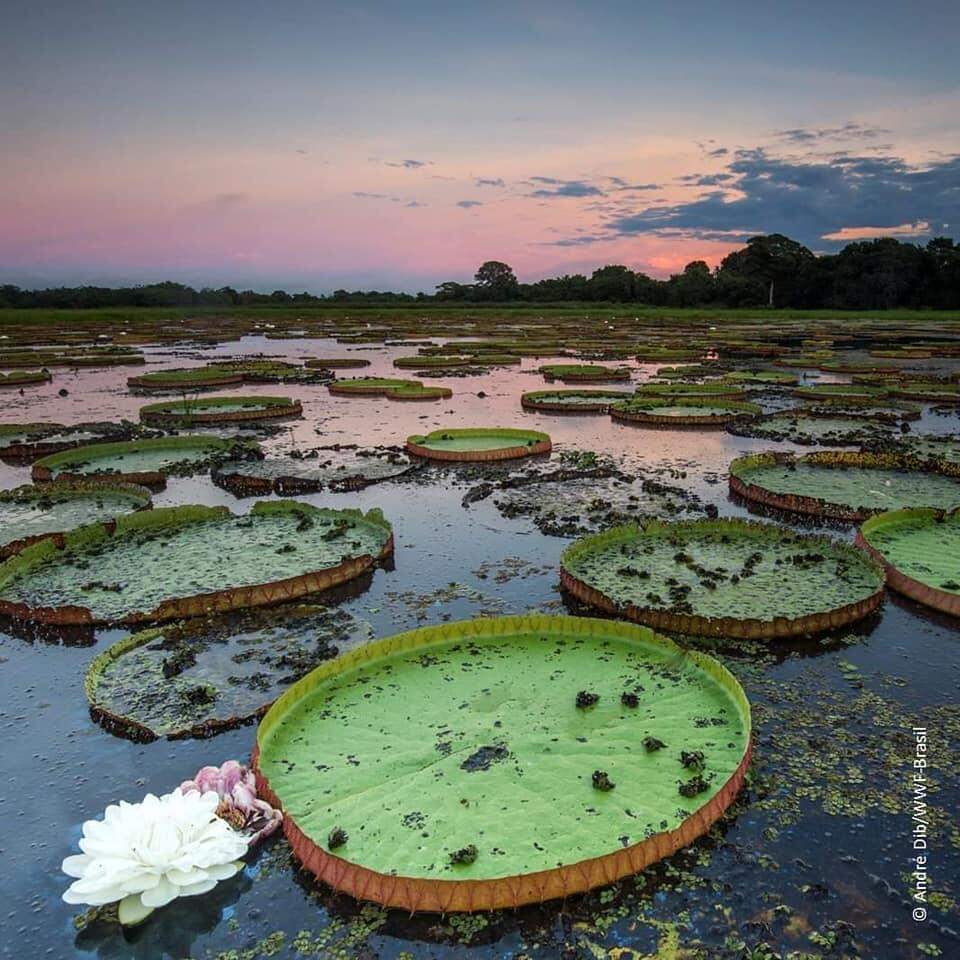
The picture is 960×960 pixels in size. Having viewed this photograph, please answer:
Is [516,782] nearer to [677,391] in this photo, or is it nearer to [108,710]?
[108,710]

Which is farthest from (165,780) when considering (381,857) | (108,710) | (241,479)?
(241,479)

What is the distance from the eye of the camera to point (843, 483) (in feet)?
27.3

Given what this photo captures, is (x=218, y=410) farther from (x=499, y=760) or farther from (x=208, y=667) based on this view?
(x=499, y=760)

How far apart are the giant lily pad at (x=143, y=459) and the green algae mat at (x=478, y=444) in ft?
7.97

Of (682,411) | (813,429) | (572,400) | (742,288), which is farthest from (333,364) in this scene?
(742,288)

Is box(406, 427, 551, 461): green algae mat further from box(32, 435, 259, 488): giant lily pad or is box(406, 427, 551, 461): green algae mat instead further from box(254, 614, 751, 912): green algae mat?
box(254, 614, 751, 912): green algae mat

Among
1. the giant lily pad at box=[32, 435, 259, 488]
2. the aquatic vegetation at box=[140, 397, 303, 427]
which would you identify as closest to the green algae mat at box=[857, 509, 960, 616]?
the giant lily pad at box=[32, 435, 259, 488]

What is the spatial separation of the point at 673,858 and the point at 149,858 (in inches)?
80.2

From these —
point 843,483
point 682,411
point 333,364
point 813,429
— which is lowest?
point 843,483

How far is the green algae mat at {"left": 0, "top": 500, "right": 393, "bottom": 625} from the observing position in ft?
Result: 17.9

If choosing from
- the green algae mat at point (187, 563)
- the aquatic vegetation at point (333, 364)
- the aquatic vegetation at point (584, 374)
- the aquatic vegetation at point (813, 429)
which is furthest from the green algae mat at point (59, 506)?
the aquatic vegetation at point (333, 364)

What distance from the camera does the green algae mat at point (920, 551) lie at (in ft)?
17.8

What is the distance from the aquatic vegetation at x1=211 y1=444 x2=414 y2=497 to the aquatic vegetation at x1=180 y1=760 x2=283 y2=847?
5639mm

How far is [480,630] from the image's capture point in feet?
15.5
